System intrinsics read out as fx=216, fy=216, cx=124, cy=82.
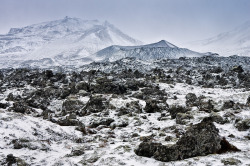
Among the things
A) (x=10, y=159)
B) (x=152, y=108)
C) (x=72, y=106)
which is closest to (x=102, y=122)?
(x=152, y=108)

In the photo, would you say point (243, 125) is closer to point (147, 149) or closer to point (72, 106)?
point (147, 149)

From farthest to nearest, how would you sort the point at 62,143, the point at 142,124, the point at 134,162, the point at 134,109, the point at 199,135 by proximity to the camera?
the point at 134,109 < the point at 142,124 < the point at 62,143 < the point at 199,135 < the point at 134,162

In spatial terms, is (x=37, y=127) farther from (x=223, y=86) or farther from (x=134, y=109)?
(x=223, y=86)

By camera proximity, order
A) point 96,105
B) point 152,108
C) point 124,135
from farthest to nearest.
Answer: point 96,105
point 152,108
point 124,135

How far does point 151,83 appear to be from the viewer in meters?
40.6

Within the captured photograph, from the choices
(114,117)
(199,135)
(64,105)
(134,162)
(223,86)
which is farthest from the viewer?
(223,86)

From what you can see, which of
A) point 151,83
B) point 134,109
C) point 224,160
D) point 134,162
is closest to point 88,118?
point 134,109

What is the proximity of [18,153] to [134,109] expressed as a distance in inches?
583

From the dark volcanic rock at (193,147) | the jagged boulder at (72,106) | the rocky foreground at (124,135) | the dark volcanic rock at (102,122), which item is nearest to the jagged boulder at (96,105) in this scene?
the rocky foreground at (124,135)

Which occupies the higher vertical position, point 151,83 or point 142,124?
point 151,83

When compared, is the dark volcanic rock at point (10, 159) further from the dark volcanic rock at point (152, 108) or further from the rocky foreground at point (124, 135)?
the dark volcanic rock at point (152, 108)

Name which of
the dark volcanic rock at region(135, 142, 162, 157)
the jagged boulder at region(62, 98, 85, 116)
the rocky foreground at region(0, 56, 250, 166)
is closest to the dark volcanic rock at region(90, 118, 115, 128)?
the rocky foreground at region(0, 56, 250, 166)

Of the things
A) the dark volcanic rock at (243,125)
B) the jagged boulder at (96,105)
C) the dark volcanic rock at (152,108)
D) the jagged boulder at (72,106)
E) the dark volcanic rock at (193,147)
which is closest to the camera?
the dark volcanic rock at (193,147)

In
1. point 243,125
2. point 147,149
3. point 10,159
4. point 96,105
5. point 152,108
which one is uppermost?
point 96,105
